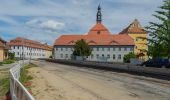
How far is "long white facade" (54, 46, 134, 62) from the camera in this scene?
151375mm

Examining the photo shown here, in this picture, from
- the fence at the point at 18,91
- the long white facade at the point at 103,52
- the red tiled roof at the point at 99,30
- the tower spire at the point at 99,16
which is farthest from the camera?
the tower spire at the point at 99,16

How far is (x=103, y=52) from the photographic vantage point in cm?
15625

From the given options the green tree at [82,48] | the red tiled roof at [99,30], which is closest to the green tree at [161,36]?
the green tree at [82,48]

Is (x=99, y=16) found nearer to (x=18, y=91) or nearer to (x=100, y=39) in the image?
(x=100, y=39)

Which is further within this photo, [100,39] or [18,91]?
[100,39]

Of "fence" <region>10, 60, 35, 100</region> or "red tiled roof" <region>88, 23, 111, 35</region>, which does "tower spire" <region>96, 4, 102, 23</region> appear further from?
"fence" <region>10, 60, 35, 100</region>

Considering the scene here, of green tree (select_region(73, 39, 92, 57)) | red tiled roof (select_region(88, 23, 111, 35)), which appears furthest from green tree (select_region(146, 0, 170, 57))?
red tiled roof (select_region(88, 23, 111, 35))

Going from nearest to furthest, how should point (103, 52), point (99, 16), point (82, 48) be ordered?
point (82, 48) → point (103, 52) → point (99, 16)

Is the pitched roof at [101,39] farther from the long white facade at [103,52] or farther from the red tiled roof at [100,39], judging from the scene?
the long white facade at [103,52]

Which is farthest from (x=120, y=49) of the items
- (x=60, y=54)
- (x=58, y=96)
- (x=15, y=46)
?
(x=58, y=96)

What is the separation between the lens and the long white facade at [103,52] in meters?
151

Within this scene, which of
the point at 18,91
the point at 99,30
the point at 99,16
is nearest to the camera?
the point at 18,91

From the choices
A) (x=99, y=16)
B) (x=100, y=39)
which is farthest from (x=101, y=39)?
(x=99, y=16)

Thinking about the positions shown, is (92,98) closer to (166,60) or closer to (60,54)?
(166,60)
